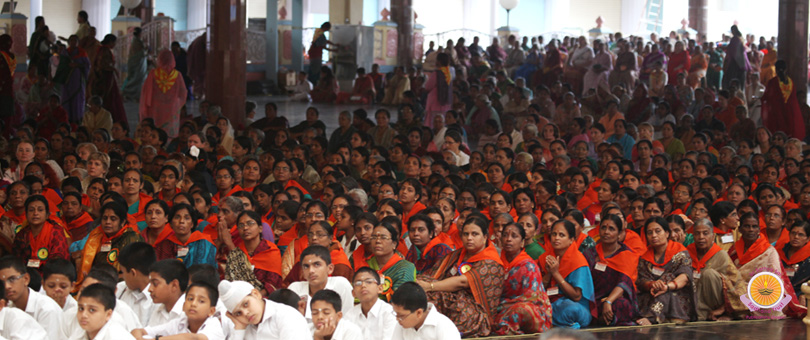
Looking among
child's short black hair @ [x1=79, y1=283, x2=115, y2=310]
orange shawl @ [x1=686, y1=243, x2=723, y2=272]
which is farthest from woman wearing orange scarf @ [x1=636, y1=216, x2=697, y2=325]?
child's short black hair @ [x1=79, y1=283, x2=115, y2=310]

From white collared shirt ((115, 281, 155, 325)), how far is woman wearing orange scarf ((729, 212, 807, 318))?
11.8 ft

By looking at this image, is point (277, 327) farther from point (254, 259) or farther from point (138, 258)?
point (254, 259)

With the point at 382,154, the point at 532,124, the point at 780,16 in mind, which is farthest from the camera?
the point at 780,16

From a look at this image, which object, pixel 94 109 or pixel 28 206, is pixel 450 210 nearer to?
pixel 28 206

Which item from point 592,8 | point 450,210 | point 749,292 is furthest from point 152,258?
point 592,8

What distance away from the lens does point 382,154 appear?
905 cm

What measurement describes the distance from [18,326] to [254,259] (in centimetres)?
170

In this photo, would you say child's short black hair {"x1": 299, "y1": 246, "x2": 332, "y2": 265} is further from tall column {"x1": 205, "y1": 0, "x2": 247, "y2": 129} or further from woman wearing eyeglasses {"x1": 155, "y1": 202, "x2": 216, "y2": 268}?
tall column {"x1": 205, "y1": 0, "x2": 247, "y2": 129}

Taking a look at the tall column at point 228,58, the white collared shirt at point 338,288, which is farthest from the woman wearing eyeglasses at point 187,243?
the tall column at point 228,58

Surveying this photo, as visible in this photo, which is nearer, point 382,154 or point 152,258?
point 152,258

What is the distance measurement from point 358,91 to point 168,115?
20.2 feet

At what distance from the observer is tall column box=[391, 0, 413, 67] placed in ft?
63.3

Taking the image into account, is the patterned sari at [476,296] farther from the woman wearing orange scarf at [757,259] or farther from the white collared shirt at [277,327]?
the woman wearing orange scarf at [757,259]

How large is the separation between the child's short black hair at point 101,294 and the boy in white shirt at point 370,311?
1.09m
